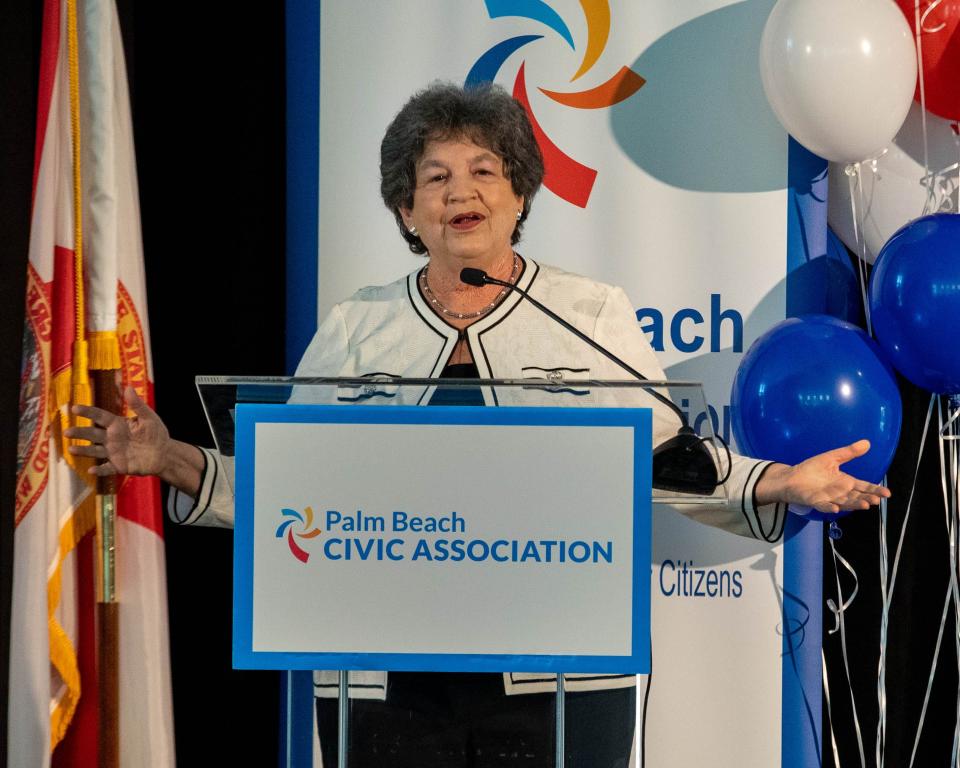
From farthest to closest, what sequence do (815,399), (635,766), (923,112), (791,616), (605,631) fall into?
(791,616) → (923,112) → (815,399) → (635,766) → (605,631)

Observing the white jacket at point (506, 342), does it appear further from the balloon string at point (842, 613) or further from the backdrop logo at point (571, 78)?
the balloon string at point (842, 613)

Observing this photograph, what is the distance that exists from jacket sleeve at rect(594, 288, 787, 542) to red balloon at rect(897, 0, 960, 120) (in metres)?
0.88

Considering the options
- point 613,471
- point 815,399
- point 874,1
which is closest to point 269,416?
point 613,471

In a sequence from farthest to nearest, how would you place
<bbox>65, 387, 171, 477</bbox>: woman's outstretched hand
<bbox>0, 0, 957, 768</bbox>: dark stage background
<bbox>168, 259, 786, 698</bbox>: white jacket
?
<bbox>0, 0, 957, 768</bbox>: dark stage background → <bbox>168, 259, 786, 698</bbox>: white jacket → <bbox>65, 387, 171, 477</bbox>: woman's outstretched hand

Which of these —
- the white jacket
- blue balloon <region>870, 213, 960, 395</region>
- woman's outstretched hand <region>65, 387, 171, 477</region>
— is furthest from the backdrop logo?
woman's outstretched hand <region>65, 387, 171, 477</region>

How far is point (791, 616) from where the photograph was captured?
2.76 meters

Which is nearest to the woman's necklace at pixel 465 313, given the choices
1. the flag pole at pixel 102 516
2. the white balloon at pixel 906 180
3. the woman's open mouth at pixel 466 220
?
the woman's open mouth at pixel 466 220

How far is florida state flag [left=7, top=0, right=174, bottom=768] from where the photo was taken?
232 cm

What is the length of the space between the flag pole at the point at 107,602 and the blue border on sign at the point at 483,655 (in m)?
0.91

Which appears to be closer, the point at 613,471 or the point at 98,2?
the point at 613,471

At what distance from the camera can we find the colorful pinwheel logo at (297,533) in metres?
1.58

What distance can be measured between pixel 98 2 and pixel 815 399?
173 centimetres

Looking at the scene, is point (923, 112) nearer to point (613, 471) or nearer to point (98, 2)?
point (613, 471)

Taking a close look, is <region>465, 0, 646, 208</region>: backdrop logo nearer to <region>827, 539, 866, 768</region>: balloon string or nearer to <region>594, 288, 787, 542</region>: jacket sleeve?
<region>594, 288, 787, 542</region>: jacket sleeve
